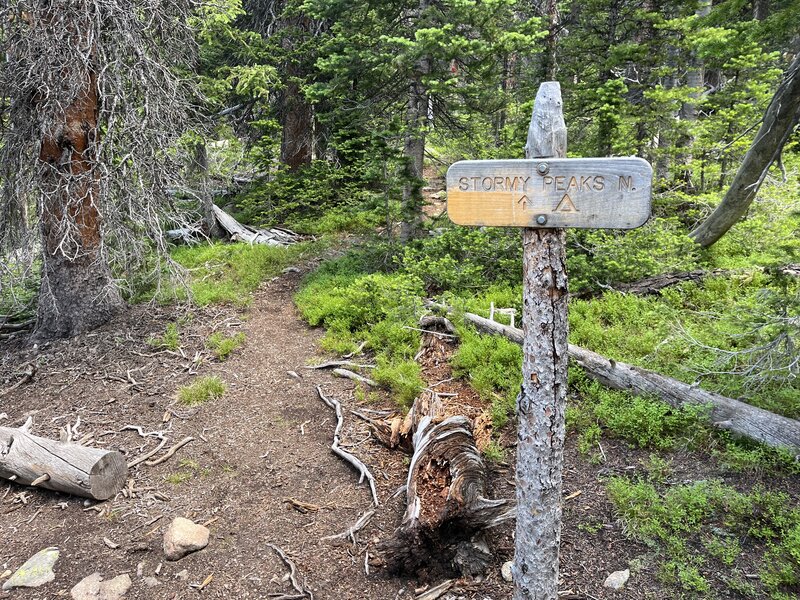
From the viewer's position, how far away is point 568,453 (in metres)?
4.70

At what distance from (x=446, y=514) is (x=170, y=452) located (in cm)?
305

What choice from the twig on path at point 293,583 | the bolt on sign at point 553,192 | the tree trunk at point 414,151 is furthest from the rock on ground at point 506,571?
the tree trunk at point 414,151

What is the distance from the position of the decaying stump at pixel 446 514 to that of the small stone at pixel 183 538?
1.49 m

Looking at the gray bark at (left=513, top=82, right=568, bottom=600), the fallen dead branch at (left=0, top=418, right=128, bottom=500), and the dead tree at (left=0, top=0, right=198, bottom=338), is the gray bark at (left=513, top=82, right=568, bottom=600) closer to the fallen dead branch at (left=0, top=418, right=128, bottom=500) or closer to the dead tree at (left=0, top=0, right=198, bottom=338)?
the fallen dead branch at (left=0, top=418, right=128, bottom=500)

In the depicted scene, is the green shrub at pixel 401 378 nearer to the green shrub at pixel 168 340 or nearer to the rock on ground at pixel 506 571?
the rock on ground at pixel 506 571

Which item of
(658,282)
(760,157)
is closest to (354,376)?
(658,282)

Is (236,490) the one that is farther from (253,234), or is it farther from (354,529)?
(253,234)

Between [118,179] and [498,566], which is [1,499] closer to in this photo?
[118,179]

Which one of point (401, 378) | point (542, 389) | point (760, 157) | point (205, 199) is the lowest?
point (401, 378)

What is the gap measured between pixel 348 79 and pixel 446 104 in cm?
184

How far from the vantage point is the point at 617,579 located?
3.43m

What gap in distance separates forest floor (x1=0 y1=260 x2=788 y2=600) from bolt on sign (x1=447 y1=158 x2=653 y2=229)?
8.48ft

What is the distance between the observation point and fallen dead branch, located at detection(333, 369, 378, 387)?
20.8ft

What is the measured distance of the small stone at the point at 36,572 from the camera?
12.0 feet
